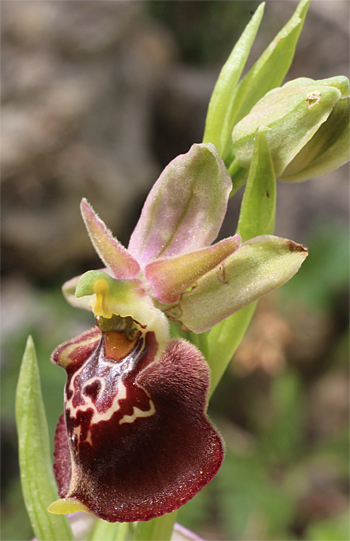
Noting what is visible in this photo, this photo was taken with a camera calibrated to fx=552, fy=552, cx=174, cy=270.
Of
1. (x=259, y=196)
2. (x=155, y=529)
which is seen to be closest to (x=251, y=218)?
(x=259, y=196)

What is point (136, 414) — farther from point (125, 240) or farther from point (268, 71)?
point (125, 240)

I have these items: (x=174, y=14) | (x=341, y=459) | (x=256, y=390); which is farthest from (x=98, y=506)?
(x=174, y=14)

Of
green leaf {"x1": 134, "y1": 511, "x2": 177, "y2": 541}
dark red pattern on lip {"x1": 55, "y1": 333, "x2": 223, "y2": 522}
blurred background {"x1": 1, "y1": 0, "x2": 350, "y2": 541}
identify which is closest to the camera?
dark red pattern on lip {"x1": 55, "y1": 333, "x2": 223, "y2": 522}

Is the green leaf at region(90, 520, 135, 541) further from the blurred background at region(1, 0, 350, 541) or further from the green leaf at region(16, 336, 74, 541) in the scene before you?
the blurred background at region(1, 0, 350, 541)

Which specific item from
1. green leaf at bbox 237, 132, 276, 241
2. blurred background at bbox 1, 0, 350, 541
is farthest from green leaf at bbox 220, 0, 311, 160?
blurred background at bbox 1, 0, 350, 541

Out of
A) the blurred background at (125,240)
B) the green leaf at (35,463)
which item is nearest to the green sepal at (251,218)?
the green leaf at (35,463)

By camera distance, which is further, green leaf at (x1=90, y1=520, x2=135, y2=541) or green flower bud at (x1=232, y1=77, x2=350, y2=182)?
green leaf at (x1=90, y1=520, x2=135, y2=541)

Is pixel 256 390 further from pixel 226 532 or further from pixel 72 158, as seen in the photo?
pixel 72 158
